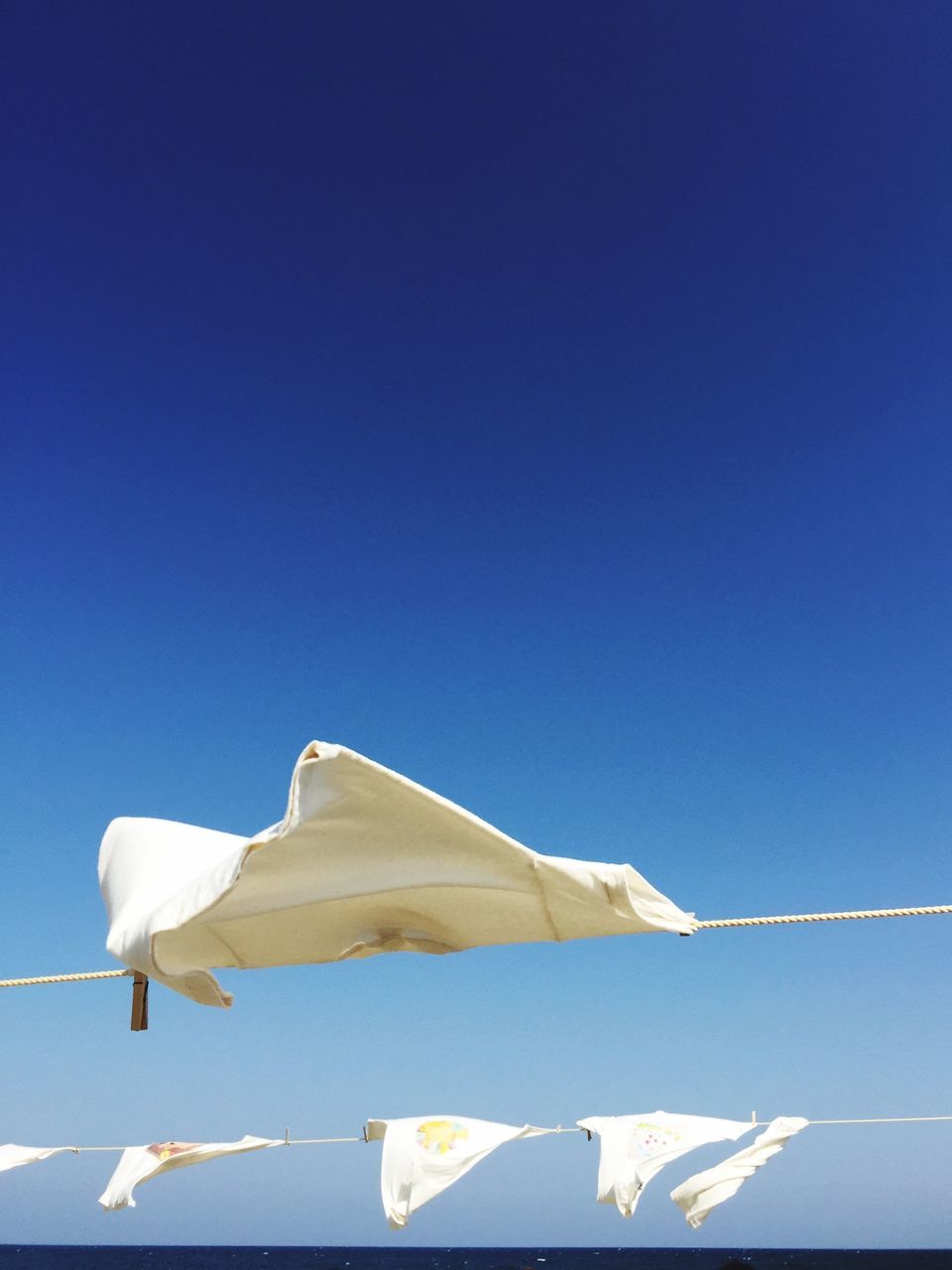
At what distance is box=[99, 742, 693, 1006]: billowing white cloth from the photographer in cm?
225

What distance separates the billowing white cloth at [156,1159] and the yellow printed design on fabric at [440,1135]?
998 mm

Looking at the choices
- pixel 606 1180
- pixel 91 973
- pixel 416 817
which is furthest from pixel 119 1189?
pixel 416 817

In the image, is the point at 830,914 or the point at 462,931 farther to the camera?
the point at 830,914

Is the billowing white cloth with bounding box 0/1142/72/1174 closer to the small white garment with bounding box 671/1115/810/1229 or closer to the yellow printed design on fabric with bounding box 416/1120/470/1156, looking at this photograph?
the yellow printed design on fabric with bounding box 416/1120/470/1156

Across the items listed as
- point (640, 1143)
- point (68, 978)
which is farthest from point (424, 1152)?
point (68, 978)

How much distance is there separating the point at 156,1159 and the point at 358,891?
601 centimetres

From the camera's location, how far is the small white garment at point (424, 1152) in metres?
6.75

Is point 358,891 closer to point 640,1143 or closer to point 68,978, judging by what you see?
point 68,978

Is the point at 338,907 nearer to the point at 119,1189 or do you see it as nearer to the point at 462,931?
the point at 462,931

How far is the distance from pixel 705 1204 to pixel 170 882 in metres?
5.83

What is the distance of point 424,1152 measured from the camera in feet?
22.9

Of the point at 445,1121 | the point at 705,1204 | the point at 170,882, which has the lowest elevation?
the point at 705,1204

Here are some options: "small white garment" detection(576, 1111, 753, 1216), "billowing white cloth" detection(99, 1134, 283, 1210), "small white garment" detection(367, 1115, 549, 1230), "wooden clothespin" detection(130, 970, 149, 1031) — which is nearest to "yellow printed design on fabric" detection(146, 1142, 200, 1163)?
"billowing white cloth" detection(99, 1134, 283, 1210)

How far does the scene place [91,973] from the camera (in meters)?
3.67
